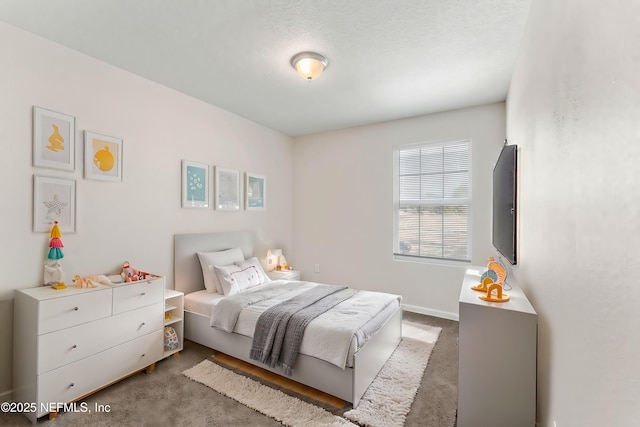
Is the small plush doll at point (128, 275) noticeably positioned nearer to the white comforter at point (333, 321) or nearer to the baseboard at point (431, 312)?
the white comforter at point (333, 321)

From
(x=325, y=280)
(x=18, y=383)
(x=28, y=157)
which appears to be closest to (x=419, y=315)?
(x=325, y=280)

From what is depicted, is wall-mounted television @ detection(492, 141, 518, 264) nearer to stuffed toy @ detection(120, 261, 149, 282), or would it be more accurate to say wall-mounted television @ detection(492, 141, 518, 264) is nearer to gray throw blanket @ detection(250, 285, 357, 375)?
gray throw blanket @ detection(250, 285, 357, 375)

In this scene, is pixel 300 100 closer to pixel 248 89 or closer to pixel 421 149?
pixel 248 89

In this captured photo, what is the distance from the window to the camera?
3.70 m

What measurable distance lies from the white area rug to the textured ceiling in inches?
107

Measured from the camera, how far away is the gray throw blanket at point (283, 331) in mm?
2246

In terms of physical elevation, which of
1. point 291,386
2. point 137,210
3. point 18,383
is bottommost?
point 291,386

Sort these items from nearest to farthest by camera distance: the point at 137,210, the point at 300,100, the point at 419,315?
the point at 137,210 → the point at 300,100 → the point at 419,315

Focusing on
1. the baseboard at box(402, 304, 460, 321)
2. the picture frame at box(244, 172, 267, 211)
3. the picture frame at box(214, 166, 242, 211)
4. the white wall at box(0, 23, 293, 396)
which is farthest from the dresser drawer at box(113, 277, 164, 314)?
the baseboard at box(402, 304, 460, 321)

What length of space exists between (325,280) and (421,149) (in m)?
2.51

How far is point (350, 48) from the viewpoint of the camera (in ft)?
7.56

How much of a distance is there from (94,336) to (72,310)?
263 mm

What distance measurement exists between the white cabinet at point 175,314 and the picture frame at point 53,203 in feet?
3.32

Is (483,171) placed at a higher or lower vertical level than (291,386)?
higher
